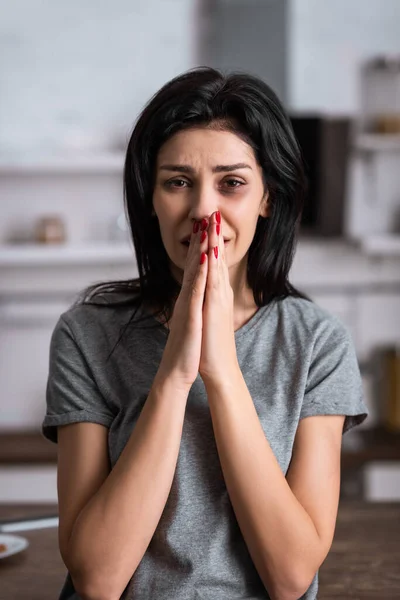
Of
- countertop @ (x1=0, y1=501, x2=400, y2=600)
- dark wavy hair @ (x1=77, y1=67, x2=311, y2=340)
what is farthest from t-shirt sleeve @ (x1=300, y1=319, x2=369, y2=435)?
countertop @ (x1=0, y1=501, x2=400, y2=600)

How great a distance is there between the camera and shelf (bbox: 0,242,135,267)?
306 centimetres

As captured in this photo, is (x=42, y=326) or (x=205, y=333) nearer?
(x=205, y=333)

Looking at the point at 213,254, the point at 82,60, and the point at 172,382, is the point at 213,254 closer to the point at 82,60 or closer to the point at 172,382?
the point at 172,382

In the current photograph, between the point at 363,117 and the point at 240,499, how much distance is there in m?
2.52

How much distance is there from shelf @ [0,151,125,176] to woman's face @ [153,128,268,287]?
1980mm

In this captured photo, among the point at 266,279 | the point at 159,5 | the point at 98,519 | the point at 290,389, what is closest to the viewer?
the point at 98,519

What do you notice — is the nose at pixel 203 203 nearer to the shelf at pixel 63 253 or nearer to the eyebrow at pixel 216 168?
the eyebrow at pixel 216 168

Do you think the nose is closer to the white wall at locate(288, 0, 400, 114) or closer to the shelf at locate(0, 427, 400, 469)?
the shelf at locate(0, 427, 400, 469)

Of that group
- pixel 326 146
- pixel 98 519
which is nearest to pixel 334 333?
pixel 98 519

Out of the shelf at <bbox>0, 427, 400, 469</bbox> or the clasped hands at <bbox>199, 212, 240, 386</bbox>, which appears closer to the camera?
the clasped hands at <bbox>199, 212, 240, 386</bbox>

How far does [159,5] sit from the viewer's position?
320 centimetres

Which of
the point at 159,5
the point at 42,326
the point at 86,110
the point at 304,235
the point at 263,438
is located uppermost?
the point at 159,5

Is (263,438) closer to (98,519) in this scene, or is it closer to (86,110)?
(98,519)

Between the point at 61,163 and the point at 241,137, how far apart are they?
2067mm
